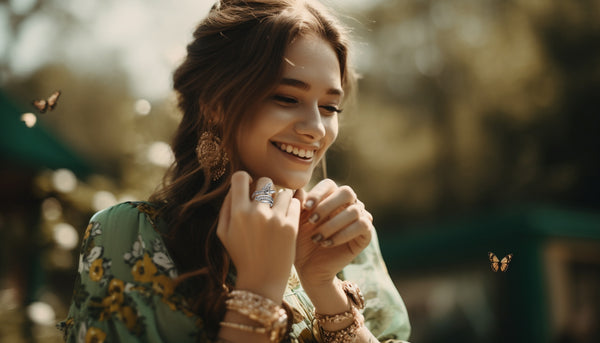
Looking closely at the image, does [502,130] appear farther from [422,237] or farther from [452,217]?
[422,237]

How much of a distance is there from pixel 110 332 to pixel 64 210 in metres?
3.49

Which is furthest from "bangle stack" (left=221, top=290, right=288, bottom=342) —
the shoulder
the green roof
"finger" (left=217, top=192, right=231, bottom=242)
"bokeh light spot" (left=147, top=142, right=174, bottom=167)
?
the green roof

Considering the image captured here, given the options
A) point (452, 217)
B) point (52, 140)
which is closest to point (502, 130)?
point (452, 217)

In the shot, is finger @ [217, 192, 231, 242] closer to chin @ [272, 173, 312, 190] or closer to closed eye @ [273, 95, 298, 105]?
chin @ [272, 173, 312, 190]

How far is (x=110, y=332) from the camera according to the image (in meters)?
1.72

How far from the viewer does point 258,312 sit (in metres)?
1.63

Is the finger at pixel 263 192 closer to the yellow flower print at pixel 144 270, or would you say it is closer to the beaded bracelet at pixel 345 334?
the yellow flower print at pixel 144 270

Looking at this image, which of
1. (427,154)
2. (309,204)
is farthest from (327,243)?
(427,154)

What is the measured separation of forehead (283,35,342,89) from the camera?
199cm

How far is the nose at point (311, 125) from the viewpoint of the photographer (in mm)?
1970

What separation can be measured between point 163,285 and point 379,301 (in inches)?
37.6

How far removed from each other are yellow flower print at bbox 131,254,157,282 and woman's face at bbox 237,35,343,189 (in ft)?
1.61

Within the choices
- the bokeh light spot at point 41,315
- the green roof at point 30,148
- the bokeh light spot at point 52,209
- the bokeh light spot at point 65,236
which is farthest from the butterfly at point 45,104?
the green roof at point 30,148

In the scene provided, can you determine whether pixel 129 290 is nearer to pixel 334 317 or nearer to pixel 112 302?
pixel 112 302
